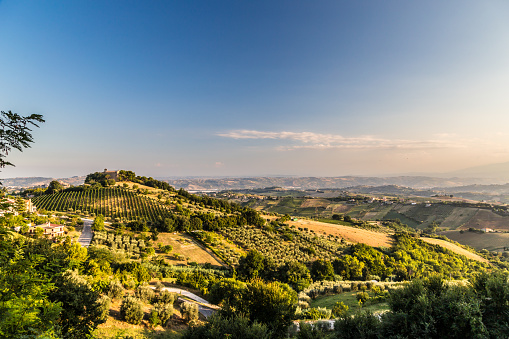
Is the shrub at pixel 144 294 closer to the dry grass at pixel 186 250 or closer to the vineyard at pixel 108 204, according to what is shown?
the dry grass at pixel 186 250

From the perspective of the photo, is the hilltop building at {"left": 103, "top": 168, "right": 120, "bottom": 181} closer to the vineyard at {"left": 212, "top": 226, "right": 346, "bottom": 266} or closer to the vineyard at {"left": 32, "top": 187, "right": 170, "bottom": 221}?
the vineyard at {"left": 32, "top": 187, "right": 170, "bottom": 221}

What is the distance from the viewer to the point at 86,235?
4066 cm

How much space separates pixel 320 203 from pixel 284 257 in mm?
126785

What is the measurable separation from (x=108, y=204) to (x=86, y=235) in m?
29.5

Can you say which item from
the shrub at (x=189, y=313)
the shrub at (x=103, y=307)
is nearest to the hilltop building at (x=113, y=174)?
the shrub at (x=189, y=313)

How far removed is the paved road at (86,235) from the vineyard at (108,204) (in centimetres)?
962

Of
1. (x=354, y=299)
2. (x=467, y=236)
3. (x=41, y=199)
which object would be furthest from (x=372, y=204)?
(x=41, y=199)

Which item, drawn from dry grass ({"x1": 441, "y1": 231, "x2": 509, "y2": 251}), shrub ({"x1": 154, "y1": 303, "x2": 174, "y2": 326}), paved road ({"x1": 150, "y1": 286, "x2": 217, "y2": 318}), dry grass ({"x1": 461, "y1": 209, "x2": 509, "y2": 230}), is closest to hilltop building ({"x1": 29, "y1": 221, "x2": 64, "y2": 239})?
paved road ({"x1": 150, "y1": 286, "x2": 217, "y2": 318})

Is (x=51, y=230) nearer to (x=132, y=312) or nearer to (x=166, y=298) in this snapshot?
(x=166, y=298)

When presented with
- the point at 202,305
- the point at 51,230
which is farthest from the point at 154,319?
the point at 51,230

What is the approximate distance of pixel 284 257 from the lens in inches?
1695

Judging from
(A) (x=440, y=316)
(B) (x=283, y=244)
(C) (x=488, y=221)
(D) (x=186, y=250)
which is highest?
(A) (x=440, y=316)

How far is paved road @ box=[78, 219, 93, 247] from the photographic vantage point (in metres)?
36.4

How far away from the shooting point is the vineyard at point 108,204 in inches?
2379
